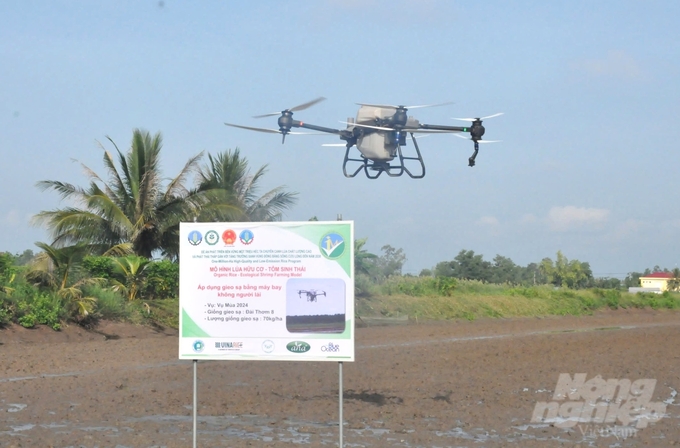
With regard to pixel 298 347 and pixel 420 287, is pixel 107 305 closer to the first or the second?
pixel 298 347

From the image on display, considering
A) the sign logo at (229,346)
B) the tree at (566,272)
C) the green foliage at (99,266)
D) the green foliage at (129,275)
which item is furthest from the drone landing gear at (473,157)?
the tree at (566,272)

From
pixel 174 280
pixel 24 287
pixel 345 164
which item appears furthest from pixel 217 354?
pixel 174 280

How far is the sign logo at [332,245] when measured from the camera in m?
7.68

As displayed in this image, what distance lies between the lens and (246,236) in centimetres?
780

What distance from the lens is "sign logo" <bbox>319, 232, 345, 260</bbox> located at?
25.2 ft

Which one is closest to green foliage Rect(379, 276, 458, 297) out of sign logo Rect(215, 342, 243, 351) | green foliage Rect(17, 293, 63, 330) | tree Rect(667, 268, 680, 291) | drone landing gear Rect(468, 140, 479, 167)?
green foliage Rect(17, 293, 63, 330)

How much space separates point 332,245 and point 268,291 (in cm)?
74

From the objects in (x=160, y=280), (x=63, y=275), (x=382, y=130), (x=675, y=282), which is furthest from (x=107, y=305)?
(x=675, y=282)

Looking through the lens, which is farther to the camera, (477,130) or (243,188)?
(243,188)

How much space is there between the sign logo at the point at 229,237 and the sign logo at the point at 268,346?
973mm

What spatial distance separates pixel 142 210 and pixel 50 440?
20698mm

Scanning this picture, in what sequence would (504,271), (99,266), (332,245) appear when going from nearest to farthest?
(332,245)
(99,266)
(504,271)

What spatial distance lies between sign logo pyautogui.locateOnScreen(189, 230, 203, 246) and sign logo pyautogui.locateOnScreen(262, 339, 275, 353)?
113 cm

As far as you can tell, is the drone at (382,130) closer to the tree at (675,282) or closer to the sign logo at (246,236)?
the sign logo at (246,236)
